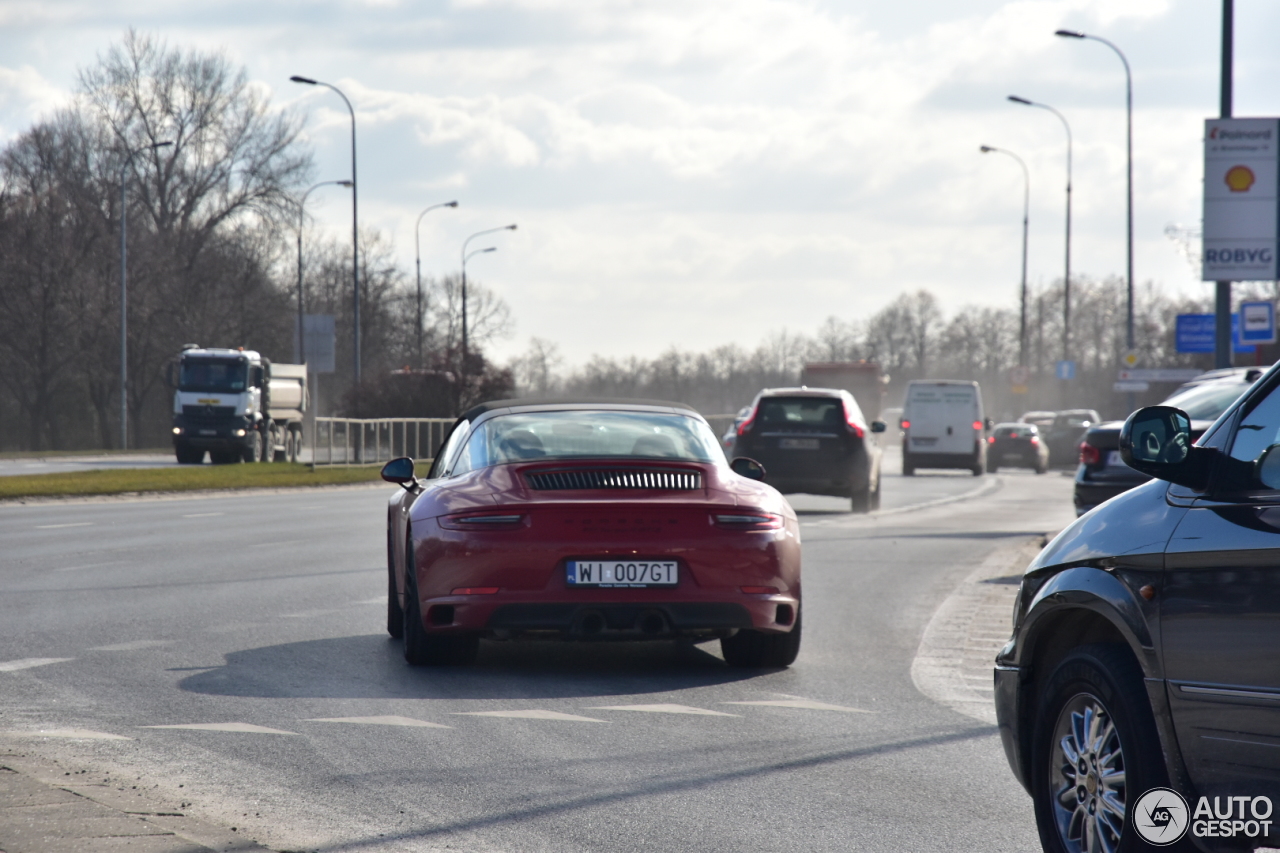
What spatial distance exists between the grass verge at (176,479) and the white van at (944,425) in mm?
12934

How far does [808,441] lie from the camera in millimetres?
23766

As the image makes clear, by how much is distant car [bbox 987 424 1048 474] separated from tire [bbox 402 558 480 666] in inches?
1558

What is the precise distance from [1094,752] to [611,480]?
451cm

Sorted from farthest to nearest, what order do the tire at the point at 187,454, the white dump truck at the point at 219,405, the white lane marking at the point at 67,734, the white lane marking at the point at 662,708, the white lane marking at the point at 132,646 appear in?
the tire at the point at 187,454
the white dump truck at the point at 219,405
the white lane marking at the point at 132,646
the white lane marking at the point at 662,708
the white lane marking at the point at 67,734

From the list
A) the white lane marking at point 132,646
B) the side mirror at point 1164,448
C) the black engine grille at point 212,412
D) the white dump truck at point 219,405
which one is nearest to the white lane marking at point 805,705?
the side mirror at point 1164,448

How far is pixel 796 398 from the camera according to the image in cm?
2405

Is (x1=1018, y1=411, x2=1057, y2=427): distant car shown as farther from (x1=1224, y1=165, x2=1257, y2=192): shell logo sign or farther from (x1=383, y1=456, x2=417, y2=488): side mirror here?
(x1=383, y1=456, x2=417, y2=488): side mirror

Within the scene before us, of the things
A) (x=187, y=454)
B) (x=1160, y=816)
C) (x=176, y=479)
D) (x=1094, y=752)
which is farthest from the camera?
(x=187, y=454)

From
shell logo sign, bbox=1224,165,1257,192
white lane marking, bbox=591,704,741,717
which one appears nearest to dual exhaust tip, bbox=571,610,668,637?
white lane marking, bbox=591,704,741,717

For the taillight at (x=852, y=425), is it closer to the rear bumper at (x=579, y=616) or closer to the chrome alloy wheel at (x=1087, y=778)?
the rear bumper at (x=579, y=616)

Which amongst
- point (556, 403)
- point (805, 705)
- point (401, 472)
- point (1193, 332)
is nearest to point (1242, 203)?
point (556, 403)

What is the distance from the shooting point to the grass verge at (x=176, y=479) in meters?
28.3

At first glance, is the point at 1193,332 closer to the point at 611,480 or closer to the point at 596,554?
the point at 611,480

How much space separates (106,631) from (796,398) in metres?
14.9
